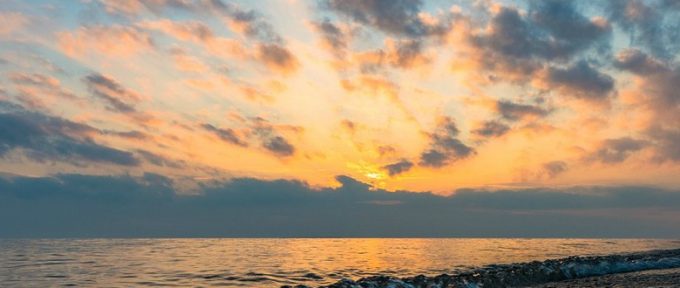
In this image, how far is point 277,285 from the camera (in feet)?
122

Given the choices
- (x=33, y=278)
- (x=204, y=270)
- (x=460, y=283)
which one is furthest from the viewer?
(x=204, y=270)

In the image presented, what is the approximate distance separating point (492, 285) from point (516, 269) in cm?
819

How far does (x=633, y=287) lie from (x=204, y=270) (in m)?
37.9

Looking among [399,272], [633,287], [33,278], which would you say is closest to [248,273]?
[399,272]

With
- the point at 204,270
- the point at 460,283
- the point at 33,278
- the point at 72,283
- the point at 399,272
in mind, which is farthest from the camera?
the point at 204,270

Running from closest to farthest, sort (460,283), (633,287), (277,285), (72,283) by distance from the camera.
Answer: (633,287) → (460,283) → (277,285) → (72,283)

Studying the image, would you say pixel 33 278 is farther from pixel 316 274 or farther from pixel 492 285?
pixel 492 285

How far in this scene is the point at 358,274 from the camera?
1764 inches

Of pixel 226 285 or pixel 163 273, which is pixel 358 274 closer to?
pixel 226 285

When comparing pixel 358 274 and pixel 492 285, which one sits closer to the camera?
pixel 492 285

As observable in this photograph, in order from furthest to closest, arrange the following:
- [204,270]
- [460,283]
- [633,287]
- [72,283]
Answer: [204,270]
[72,283]
[460,283]
[633,287]

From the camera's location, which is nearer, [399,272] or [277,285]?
[277,285]

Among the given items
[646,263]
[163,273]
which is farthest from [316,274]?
[646,263]

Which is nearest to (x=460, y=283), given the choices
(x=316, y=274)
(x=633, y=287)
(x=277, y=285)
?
(x=633, y=287)
